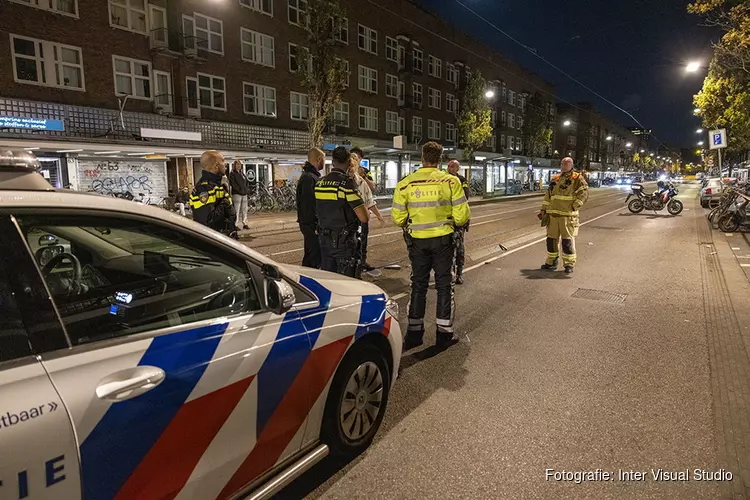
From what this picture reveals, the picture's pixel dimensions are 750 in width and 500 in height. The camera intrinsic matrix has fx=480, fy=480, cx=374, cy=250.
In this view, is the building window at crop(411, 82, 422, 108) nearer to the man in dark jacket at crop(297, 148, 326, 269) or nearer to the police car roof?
the man in dark jacket at crop(297, 148, 326, 269)

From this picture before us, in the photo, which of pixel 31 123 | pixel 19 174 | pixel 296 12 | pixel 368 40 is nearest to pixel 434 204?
pixel 19 174

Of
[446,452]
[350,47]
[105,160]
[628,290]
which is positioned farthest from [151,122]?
[446,452]

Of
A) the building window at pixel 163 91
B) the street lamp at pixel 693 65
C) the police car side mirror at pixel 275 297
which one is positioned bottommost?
the police car side mirror at pixel 275 297

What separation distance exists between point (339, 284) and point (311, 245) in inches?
132

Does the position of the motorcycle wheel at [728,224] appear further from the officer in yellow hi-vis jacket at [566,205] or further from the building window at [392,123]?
the building window at [392,123]

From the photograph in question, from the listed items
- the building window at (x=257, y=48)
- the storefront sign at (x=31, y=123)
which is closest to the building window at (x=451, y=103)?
the building window at (x=257, y=48)

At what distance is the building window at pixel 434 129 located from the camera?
41.2m

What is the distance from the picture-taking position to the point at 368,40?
33.2 metres

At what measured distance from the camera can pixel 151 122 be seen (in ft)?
66.3

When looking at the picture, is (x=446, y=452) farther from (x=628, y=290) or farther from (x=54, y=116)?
(x=54, y=116)

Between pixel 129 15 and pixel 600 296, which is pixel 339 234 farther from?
pixel 129 15

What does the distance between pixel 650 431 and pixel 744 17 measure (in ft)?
36.9

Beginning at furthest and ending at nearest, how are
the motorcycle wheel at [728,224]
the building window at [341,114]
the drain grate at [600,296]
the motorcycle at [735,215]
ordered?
the building window at [341,114] < the motorcycle wheel at [728,224] < the motorcycle at [735,215] < the drain grate at [600,296]

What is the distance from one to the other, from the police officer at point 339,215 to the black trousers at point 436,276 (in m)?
0.86
